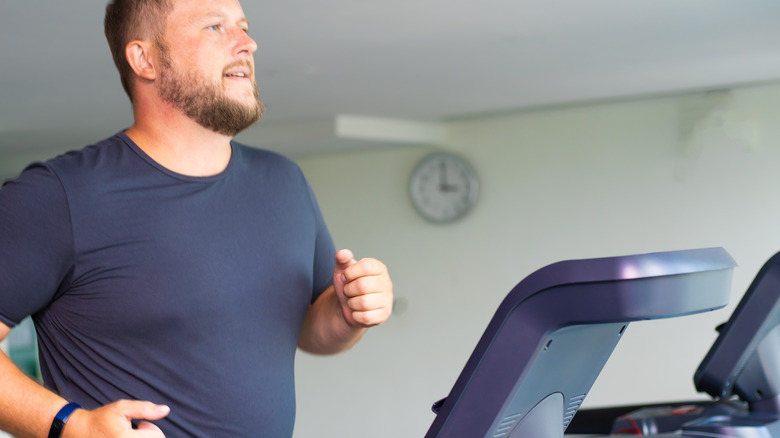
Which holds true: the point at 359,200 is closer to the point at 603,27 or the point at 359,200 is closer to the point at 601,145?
the point at 601,145

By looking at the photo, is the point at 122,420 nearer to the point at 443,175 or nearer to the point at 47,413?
the point at 47,413

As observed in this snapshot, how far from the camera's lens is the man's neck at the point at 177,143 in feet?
4.00

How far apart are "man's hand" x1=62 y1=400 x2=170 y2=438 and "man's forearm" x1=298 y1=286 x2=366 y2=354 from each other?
0.40m

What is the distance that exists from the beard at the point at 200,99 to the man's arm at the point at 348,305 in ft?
0.95

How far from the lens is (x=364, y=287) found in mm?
1114

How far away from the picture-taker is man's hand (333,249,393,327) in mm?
1112

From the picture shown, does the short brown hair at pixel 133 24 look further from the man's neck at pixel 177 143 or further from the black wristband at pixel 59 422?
the black wristband at pixel 59 422

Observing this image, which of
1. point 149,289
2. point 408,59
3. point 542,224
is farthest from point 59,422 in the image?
point 542,224

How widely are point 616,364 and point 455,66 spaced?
2.17 metres

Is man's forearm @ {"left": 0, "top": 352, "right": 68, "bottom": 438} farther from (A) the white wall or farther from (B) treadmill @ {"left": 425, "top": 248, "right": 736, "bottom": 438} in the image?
(A) the white wall

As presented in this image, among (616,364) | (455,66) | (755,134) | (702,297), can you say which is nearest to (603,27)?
(455,66)

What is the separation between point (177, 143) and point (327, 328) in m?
0.38

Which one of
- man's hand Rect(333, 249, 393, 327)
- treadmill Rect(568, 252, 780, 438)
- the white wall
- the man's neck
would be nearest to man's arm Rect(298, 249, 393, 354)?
man's hand Rect(333, 249, 393, 327)

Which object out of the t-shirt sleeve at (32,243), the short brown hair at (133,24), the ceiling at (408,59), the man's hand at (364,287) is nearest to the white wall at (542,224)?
the ceiling at (408,59)
